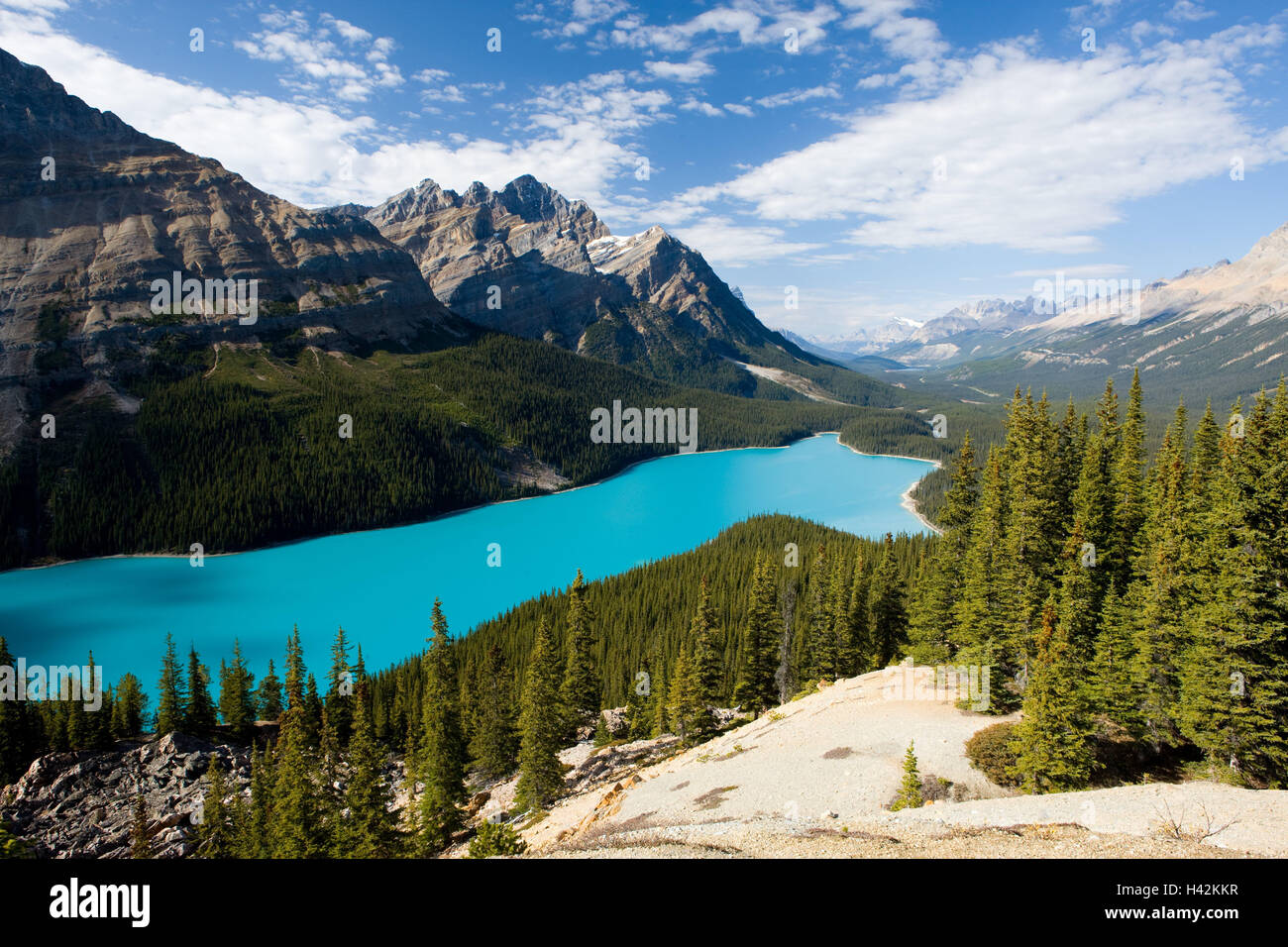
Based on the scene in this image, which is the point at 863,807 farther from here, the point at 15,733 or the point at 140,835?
the point at 15,733

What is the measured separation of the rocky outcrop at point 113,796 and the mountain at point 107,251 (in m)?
109

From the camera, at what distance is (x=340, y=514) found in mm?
126125

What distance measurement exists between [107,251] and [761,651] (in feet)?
621

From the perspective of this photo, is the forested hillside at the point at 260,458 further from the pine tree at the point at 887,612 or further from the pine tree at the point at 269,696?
the pine tree at the point at 887,612

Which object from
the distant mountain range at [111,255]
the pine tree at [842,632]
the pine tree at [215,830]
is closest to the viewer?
the pine tree at [215,830]

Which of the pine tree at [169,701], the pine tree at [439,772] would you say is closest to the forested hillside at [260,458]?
the pine tree at [169,701]

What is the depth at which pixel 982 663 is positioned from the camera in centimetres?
3225

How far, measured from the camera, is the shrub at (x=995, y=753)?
25.3 metres

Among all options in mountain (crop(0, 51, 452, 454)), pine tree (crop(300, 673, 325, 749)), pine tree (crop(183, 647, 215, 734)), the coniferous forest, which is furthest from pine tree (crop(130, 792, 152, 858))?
mountain (crop(0, 51, 452, 454))

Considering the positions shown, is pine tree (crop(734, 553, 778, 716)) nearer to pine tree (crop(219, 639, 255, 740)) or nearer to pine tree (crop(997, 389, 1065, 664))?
pine tree (crop(997, 389, 1065, 664))

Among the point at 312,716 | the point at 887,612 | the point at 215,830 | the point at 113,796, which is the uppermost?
the point at 887,612

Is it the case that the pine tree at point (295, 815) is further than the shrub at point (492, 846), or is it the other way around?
the pine tree at point (295, 815)

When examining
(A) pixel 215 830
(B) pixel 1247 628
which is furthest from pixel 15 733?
(B) pixel 1247 628
